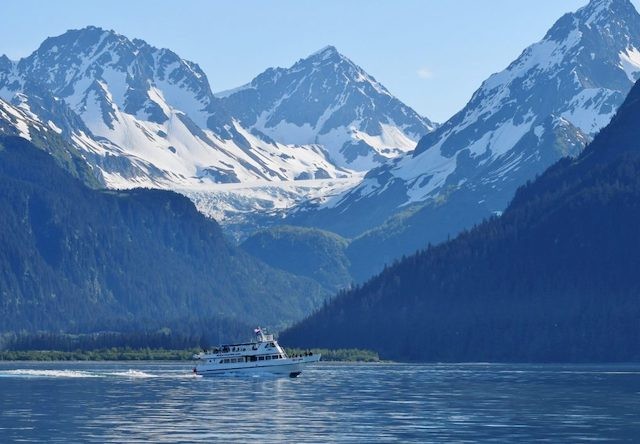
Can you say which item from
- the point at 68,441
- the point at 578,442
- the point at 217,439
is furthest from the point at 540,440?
the point at 68,441

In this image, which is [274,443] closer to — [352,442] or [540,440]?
[352,442]

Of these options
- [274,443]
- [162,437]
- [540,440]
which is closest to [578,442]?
[540,440]

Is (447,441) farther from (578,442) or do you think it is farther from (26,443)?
(26,443)

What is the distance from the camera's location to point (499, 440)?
19838cm

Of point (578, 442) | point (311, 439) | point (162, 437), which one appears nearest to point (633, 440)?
point (578, 442)

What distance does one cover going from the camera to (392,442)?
197 metres

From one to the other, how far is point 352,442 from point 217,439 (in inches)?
567

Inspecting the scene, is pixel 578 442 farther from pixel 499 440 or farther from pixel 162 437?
pixel 162 437

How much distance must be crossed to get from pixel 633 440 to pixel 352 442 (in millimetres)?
29998

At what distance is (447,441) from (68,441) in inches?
1576

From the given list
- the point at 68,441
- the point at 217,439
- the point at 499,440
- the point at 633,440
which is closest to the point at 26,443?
the point at 68,441

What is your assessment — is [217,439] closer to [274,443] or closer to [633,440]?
[274,443]

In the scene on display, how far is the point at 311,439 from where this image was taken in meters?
200

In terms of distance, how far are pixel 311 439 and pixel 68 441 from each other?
25783mm
